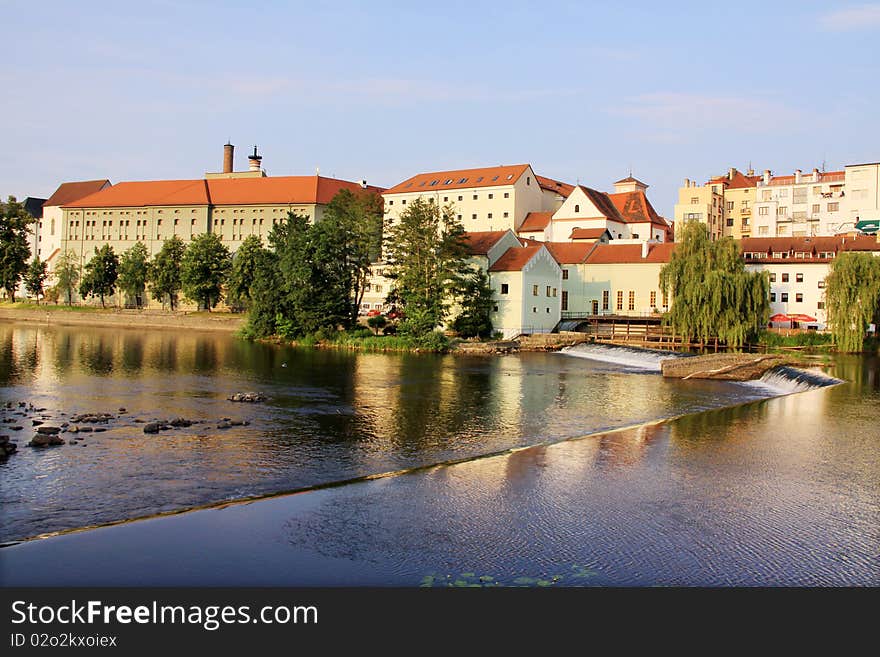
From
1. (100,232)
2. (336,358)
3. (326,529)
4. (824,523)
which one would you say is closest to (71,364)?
(336,358)

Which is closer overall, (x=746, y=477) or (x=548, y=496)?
(x=548, y=496)

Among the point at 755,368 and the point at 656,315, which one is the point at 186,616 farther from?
the point at 656,315

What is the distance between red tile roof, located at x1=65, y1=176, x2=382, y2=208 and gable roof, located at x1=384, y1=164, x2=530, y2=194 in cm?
1108

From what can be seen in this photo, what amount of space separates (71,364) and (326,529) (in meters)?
28.2

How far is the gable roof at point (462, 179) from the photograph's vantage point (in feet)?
257

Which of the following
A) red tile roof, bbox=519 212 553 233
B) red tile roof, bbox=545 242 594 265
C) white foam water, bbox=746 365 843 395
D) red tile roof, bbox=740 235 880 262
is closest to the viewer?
white foam water, bbox=746 365 843 395

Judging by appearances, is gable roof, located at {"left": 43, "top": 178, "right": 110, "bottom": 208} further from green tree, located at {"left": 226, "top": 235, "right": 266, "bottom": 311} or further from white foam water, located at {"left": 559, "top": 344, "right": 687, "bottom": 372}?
white foam water, located at {"left": 559, "top": 344, "right": 687, "bottom": 372}

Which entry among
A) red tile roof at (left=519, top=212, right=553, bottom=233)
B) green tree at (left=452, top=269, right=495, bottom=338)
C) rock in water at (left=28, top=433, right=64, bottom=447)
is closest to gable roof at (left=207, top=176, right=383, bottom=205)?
red tile roof at (left=519, top=212, right=553, bottom=233)

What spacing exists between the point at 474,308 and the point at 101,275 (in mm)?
50053

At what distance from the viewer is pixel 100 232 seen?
97188mm

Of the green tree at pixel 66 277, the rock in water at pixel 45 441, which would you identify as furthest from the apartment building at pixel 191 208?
the rock in water at pixel 45 441

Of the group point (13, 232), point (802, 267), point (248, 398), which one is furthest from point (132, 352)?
point (802, 267)

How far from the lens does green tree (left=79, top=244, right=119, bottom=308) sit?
3260 inches

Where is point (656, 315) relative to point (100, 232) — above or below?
below
